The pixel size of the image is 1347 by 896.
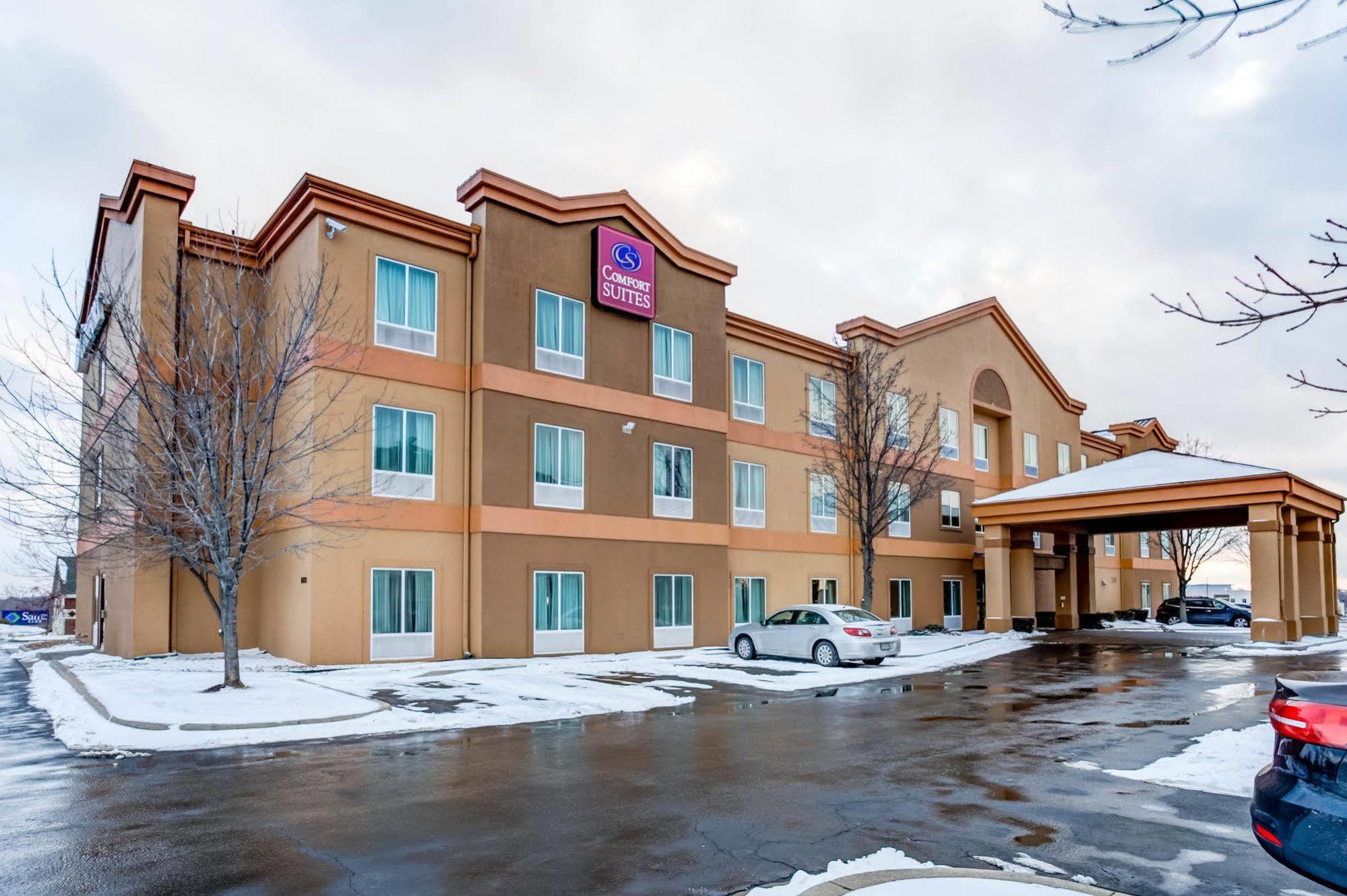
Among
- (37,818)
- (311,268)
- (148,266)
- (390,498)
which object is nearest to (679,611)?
(390,498)

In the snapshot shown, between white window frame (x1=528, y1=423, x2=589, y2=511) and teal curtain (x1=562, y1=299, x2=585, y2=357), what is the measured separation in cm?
209

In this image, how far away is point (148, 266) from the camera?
73.3ft

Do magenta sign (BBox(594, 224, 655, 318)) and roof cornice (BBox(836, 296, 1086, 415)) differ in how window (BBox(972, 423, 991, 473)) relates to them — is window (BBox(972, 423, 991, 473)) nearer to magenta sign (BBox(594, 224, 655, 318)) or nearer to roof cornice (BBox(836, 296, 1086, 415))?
roof cornice (BBox(836, 296, 1086, 415))

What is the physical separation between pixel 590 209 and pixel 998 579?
21195mm

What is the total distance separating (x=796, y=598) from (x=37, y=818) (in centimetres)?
2662

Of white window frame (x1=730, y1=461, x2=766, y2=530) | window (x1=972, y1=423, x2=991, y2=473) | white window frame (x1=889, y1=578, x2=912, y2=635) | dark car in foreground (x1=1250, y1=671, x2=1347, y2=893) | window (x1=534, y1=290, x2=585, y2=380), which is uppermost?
window (x1=534, y1=290, x2=585, y2=380)

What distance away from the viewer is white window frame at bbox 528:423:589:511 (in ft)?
78.7

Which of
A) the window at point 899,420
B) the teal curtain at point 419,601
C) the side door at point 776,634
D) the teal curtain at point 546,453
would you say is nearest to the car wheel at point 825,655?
the side door at point 776,634

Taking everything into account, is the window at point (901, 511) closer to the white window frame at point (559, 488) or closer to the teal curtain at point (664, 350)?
the teal curtain at point (664, 350)

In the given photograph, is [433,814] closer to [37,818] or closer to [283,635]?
[37,818]

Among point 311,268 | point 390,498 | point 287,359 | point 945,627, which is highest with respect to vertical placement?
point 311,268

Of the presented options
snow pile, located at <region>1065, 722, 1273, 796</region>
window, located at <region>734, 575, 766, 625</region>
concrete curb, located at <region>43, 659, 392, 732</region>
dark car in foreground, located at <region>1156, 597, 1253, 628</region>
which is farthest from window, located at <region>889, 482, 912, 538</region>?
concrete curb, located at <region>43, 659, 392, 732</region>

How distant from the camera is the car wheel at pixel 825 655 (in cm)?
2216

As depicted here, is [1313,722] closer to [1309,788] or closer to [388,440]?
[1309,788]
